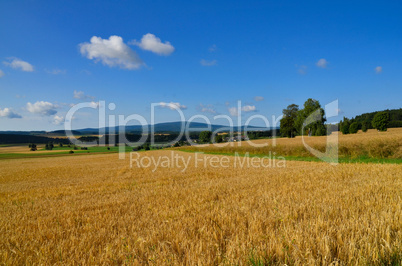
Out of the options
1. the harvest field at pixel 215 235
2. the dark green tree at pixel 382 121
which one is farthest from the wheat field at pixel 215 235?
the dark green tree at pixel 382 121

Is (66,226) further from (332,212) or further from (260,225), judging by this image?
(332,212)

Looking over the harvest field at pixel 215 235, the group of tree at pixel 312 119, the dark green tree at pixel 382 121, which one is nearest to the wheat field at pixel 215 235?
the harvest field at pixel 215 235

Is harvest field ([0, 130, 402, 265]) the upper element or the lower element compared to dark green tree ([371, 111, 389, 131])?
lower

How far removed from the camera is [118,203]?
5.62 meters

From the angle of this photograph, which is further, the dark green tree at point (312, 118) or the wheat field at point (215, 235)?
the dark green tree at point (312, 118)

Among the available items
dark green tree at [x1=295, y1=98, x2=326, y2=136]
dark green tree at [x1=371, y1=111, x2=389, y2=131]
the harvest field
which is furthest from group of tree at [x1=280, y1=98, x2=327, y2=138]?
the harvest field

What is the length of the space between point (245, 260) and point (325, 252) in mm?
1003

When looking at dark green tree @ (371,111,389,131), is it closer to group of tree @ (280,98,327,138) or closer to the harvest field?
group of tree @ (280,98,327,138)

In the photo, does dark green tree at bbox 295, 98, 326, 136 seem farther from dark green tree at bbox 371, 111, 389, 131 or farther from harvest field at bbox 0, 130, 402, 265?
harvest field at bbox 0, 130, 402, 265

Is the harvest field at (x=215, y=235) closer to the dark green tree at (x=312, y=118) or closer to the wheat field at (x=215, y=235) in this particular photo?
the wheat field at (x=215, y=235)

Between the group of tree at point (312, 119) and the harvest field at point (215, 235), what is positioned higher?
the group of tree at point (312, 119)

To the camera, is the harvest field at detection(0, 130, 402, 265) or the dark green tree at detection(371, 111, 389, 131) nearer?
the harvest field at detection(0, 130, 402, 265)

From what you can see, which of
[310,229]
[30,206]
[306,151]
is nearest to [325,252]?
[310,229]

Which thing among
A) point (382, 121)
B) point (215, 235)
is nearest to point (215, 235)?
point (215, 235)
